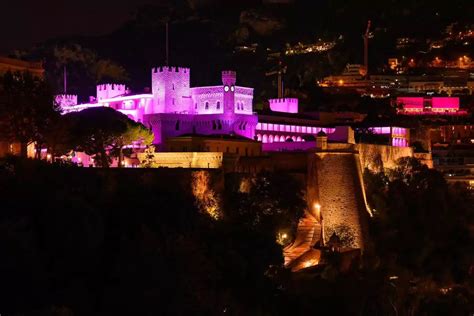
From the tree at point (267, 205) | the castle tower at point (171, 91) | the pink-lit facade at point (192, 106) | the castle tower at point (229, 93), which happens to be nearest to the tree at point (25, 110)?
the tree at point (267, 205)

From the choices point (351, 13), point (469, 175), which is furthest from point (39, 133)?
point (351, 13)

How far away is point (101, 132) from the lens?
37.2m

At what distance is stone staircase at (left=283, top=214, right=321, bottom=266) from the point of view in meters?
31.5

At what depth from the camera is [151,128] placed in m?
44.0

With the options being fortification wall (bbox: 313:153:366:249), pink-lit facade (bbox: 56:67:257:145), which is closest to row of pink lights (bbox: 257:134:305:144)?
pink-lit facade (bbox: 56:67:257:145)

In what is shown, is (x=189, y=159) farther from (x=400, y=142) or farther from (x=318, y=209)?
(x=400, y=142)

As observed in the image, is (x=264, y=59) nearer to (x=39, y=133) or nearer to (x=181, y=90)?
(x=181, y=90)

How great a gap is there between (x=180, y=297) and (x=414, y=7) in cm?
9915

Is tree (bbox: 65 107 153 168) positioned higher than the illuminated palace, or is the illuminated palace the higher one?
the illuminated palace

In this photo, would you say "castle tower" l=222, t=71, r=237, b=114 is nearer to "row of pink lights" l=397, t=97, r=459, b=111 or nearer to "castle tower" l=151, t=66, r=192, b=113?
"castle tower" l=151, t=66, r=192, b=113

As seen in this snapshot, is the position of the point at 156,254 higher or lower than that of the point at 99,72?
lower

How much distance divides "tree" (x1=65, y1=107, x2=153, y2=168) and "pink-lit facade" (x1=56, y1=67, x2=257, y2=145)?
17.1ft

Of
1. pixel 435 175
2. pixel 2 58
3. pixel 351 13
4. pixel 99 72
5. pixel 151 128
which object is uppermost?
pixel 351 13

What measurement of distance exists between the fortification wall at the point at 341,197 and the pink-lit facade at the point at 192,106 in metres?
10.7
